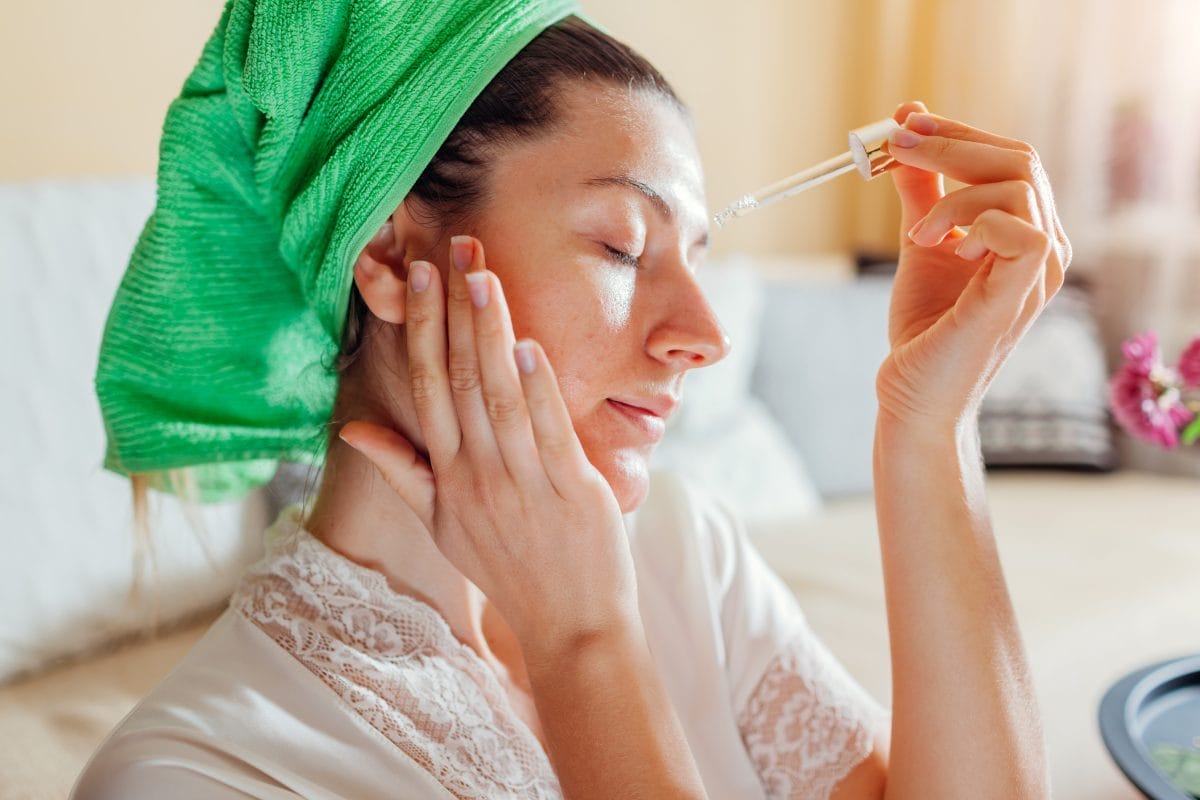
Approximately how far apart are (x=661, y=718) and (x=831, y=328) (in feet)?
6.02

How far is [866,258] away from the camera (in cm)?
305

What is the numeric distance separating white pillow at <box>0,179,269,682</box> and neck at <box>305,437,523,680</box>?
1.20ft

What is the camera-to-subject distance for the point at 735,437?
229cm

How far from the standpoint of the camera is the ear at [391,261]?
37.7 inches

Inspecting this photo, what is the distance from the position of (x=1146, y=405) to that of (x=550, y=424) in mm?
741

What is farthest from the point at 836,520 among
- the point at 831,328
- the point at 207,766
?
the point at 207,766

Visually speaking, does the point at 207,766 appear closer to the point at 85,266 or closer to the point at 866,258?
the point at 85,266

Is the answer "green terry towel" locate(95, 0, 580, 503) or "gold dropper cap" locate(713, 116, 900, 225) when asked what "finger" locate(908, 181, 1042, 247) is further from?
"green terry towel" locate(95, 0, 580, 503)

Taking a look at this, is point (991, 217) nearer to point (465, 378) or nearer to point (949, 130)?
point (949, 130)

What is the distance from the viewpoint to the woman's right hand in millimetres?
850

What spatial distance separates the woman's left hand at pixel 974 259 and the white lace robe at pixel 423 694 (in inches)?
11.1

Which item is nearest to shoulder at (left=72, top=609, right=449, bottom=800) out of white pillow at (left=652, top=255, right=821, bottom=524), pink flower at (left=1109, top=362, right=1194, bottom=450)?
pink flower at (left=1109, top=362, right=1194, bottom=450)

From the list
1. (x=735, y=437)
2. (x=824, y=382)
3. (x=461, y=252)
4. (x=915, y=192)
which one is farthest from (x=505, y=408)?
(x=824, y=382)

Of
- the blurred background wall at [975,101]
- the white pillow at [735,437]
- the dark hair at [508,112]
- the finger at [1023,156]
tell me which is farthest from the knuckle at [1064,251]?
the blurred background wall at [975,101]
